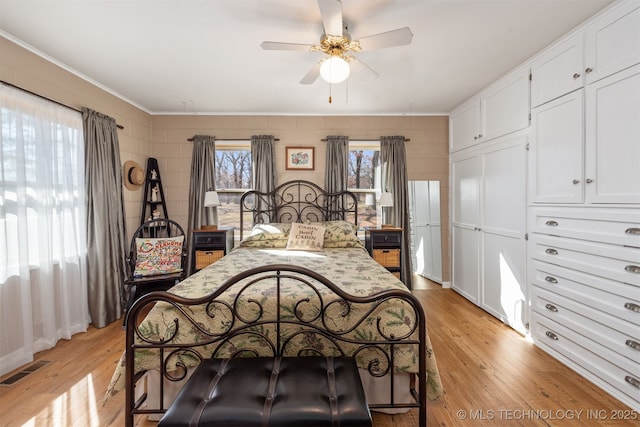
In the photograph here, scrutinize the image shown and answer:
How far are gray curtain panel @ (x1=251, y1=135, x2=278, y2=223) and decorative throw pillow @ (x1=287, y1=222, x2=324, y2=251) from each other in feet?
3.23

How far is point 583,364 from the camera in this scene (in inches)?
86.2

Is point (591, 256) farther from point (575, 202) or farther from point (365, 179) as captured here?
point (365, 179)

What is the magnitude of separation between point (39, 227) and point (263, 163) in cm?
247

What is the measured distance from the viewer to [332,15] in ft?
5.82

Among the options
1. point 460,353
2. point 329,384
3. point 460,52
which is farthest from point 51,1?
point 460,353

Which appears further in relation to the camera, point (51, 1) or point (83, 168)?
point (83, 168)

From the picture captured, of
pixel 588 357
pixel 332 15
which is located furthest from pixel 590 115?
pixel 332 15

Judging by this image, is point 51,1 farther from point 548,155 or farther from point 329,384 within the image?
point 548,155

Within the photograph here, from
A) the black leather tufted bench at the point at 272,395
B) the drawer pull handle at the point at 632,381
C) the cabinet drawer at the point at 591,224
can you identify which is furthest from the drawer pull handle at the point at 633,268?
the black leather tufted bench at the point at 272,395

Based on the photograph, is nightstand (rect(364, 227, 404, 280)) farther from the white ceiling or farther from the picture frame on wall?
the white ceiling

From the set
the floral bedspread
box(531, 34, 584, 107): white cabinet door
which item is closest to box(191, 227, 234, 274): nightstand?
the floral bedspread

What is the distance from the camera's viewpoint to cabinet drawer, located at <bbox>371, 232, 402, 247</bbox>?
3936 mm

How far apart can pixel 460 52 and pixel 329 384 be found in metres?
2.81

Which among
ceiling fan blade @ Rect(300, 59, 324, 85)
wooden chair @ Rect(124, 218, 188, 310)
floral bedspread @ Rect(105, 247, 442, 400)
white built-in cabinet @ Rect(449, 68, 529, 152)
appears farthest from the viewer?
wooden chair @ Rect(124, 218, 188, 310)
